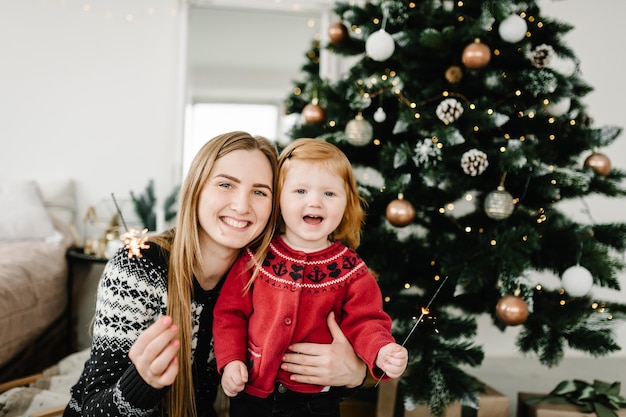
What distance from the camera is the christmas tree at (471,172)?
1.73 metres

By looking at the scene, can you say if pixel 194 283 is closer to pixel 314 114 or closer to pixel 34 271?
pixel 314 114

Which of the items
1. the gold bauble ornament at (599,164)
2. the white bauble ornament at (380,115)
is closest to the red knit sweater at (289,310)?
the white bauble ornament at (380,115)

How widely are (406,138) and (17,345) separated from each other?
1.80 metres

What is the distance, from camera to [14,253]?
239 centimetres

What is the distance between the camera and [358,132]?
1.84 m

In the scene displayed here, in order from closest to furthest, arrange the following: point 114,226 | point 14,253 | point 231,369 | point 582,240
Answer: point 231,369, point 582,240, point 14,253, point 114,226

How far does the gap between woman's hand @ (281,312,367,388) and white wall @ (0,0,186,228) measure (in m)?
2.20

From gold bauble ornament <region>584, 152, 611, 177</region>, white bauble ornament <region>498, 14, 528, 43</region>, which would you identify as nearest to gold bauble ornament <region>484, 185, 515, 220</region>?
gold bauble ornament <region>584, 152, 611, 177</region>

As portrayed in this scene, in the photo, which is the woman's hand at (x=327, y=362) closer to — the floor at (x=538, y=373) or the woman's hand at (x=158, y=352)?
the woman's hand at (x=158, y=352)

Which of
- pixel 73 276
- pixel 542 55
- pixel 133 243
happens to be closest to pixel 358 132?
pixel 542 55

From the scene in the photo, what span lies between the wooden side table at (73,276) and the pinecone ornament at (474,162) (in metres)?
1.97

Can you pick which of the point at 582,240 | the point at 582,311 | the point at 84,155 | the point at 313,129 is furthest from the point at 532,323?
the point at 84,155

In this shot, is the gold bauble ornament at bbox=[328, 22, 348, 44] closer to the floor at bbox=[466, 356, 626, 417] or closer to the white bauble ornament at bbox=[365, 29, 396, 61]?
the white bauble ornament at bbox=[365, 29, 396, 61]

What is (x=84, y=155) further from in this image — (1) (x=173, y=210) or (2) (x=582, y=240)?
(2) (x=582, y=240)
